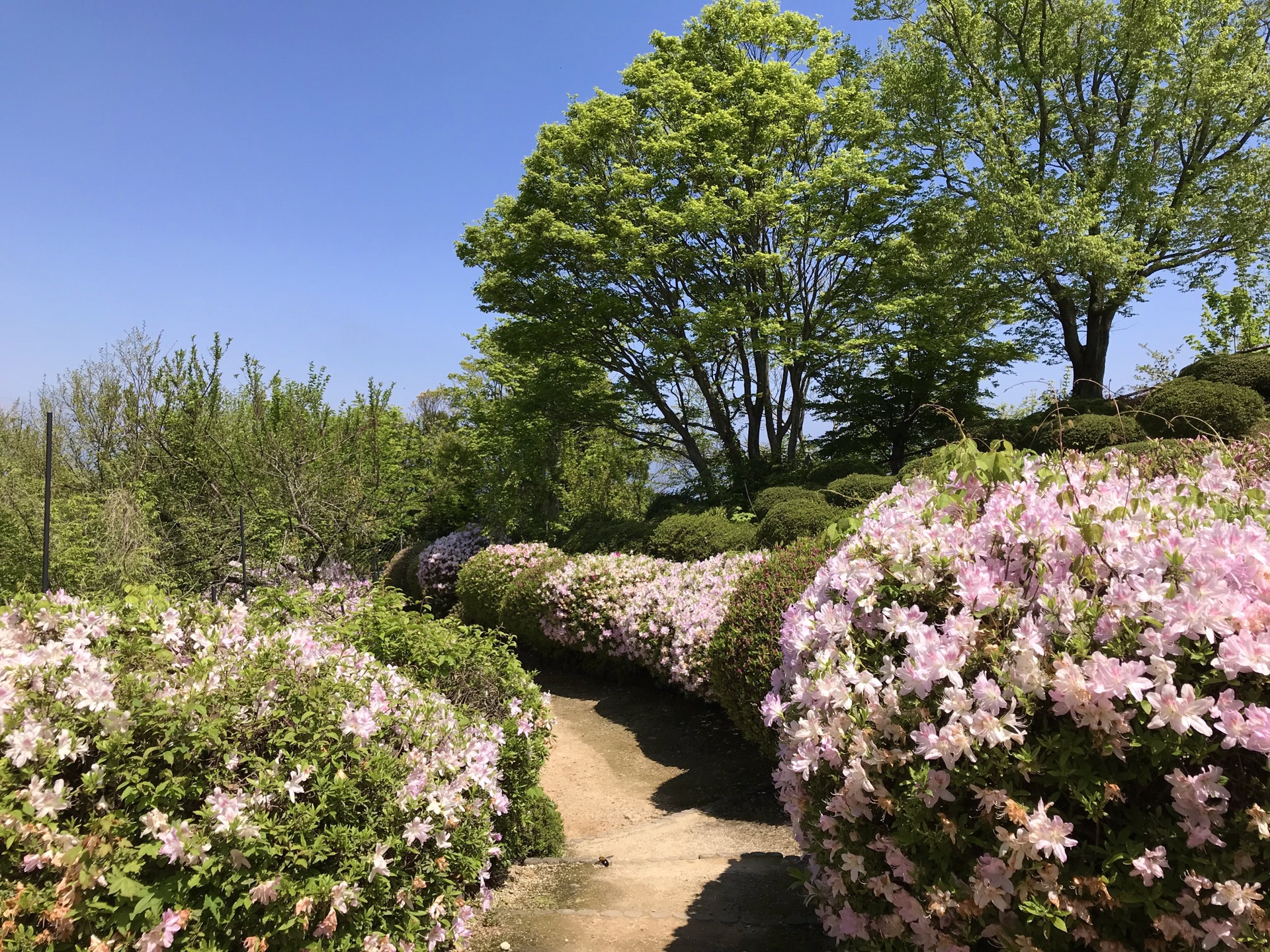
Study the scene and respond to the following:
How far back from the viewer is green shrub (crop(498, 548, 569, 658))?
998 centimetres

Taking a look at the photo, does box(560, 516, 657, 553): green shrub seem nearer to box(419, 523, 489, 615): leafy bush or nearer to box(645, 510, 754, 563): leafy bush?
box(645, 510, 754, 563): leafy bush

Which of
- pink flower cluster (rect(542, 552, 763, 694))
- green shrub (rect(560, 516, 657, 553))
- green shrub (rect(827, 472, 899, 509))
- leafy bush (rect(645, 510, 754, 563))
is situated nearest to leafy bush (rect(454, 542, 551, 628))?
green shrub (rect(560, 516, 657, 553))

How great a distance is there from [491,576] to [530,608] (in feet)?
5.44

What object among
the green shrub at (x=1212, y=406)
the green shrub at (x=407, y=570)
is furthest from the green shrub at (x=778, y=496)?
the green shrub at (x=407, y=570)

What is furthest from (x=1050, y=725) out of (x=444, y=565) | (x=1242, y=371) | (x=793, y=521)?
(x=444, y=565)

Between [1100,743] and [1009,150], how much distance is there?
14.5m

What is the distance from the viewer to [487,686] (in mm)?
4098

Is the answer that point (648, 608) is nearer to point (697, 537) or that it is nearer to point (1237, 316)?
point (697, 537)

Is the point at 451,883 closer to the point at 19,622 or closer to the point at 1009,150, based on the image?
the point at 19,622

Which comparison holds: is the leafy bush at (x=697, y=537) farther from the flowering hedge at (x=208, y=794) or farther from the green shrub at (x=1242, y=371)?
the flowering hedge at (x=208, y=794)

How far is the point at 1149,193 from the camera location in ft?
41.2

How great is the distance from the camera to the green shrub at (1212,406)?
880 cm

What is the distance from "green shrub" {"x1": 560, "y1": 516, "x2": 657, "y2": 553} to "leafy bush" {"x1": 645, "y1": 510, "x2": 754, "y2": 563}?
1.13 feet

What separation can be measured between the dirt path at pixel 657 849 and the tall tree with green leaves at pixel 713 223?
699 cm
